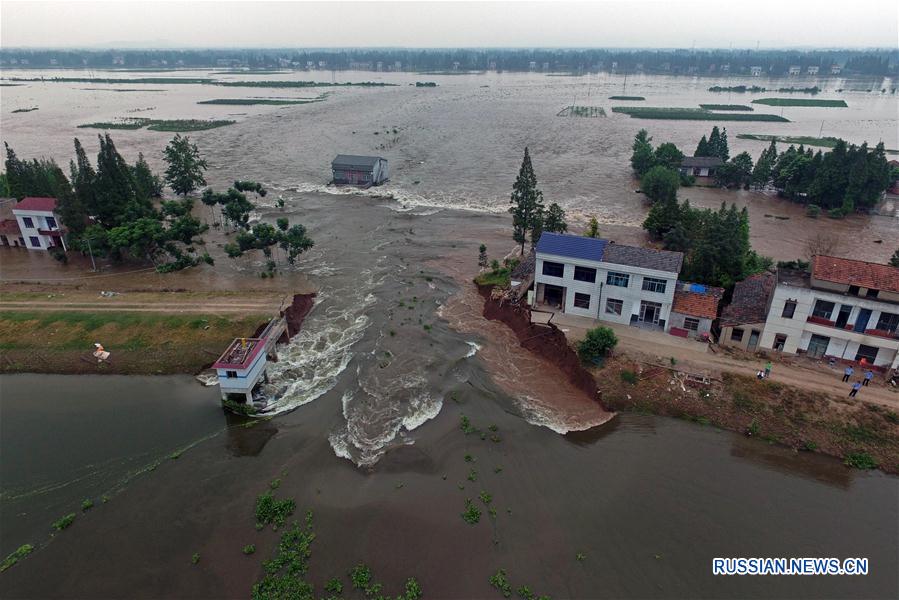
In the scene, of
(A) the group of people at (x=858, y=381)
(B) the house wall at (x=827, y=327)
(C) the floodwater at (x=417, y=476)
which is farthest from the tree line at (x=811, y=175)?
(A) the group of people at (x=858, y=381)

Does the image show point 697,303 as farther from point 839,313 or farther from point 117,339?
point 117,339

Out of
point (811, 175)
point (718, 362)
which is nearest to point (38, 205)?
point (718, 362)

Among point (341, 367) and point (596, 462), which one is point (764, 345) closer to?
point (596, 462)

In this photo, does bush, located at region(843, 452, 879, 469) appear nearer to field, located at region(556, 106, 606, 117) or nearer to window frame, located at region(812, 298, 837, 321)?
window frame, located at region(812, 298, 837, 321)

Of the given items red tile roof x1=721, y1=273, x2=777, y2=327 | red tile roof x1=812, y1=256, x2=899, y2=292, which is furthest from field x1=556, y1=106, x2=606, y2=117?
red tile roof x1=812, y1=256, x2=899, y2=292

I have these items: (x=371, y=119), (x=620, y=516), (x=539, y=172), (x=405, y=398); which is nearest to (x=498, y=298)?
(x=405, y=398)

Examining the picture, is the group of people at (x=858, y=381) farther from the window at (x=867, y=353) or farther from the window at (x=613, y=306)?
the window at (x=613, y=306)
